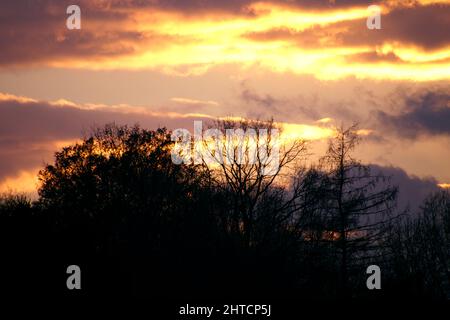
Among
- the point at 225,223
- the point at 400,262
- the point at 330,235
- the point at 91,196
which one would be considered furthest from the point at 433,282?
the point at 91,196

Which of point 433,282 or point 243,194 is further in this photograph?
point 433,282

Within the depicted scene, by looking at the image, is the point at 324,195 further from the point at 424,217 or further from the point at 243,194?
the point at 424,217

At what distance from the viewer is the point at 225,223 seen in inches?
2190

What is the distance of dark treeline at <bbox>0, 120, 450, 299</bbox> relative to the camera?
44.5 metres

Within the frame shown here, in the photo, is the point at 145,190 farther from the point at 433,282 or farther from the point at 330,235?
the point at 433,282

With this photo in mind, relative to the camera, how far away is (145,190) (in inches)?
2537

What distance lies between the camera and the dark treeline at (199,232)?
4450cm

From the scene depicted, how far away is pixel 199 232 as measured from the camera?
50656 millimetres
